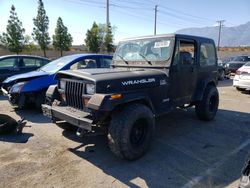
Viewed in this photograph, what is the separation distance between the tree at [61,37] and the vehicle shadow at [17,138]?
35986 mm

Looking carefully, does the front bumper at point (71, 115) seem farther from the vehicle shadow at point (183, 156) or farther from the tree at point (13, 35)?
the tree at point (13, 35)

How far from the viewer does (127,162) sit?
12.7ft

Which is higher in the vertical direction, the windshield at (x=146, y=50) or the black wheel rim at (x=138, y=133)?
the windshield at (x=146, y=50)

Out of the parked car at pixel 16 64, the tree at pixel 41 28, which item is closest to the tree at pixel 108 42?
the tree at pixel 41 28

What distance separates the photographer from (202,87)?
229 inches

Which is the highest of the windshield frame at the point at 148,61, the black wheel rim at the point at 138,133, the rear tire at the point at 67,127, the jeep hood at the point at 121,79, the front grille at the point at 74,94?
the windshield frame at the point at 148,61

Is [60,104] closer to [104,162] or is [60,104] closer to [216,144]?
[104,162]

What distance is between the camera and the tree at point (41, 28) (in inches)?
1431

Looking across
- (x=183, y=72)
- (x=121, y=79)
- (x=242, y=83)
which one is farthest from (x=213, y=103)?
(x=242, y=83)

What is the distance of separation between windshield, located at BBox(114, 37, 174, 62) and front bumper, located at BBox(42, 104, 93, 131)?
1826 mm

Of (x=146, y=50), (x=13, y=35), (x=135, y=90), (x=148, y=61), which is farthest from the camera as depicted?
(x=13, y=35)

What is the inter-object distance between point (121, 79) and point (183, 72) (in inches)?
69.1

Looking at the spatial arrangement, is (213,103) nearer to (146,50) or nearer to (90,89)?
(146,50)

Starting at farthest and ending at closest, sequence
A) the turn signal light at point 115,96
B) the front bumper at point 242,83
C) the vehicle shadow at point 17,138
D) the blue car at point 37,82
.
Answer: the front bumper at point 242,83 < the blue car at point 37,82 < the vehicle shadow at point 17,138 < the turn signal light at point 115,96
